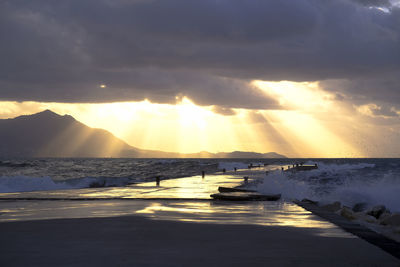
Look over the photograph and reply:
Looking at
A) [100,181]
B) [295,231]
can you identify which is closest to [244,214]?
[295,231]

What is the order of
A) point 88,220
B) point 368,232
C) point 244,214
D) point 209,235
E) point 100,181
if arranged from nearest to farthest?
point 209,235 < point 368,232 < point 88,220 < point 244,214 < point 100,181

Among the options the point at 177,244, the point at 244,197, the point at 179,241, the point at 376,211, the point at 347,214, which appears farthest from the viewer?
the point at 244,197

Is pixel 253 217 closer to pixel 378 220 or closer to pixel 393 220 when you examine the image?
pixel 393 220

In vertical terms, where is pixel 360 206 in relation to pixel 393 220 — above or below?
below

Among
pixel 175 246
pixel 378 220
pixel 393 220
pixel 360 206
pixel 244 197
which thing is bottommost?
pixel 360 206

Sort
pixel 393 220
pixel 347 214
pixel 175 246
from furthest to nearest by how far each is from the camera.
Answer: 1. pixel 347 214
2. pixel 393 220
3. pixel 175 246

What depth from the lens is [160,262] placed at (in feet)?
20.8

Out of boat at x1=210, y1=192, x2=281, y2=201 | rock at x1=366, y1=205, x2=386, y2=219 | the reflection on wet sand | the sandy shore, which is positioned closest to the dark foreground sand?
the sandy shore

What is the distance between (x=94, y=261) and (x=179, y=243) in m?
1.98

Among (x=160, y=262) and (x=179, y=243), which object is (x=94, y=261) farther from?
(x=179, y=243)

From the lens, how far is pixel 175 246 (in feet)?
25.3

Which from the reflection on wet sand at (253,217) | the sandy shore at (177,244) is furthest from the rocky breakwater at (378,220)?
the sandy shore at (177,244)

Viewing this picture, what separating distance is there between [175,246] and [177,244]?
189 millimetres

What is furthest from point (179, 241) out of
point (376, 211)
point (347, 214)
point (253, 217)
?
point (376, 211)
